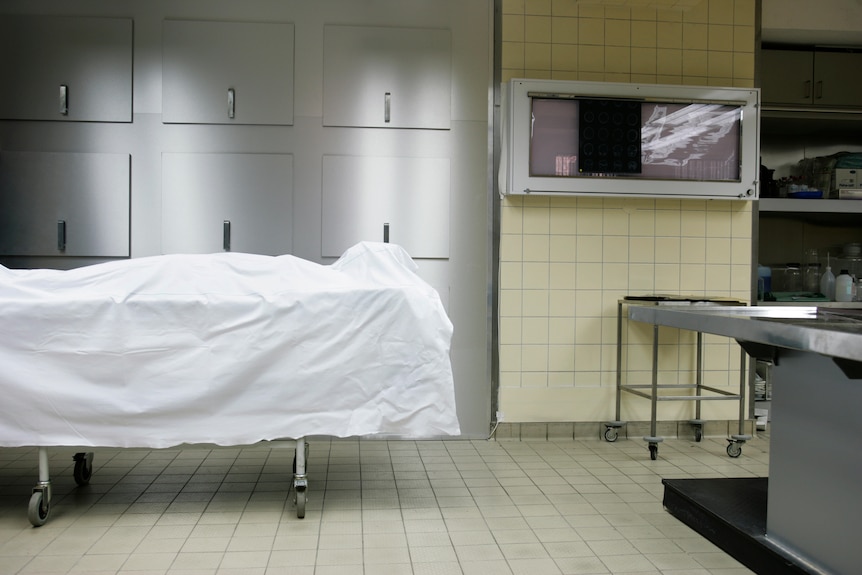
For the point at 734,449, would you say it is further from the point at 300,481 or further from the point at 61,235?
the point at 61,235

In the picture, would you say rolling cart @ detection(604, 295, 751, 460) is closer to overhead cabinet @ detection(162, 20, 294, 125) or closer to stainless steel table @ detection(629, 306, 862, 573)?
stainless steel table @ detection(629, 306, 862, 573)

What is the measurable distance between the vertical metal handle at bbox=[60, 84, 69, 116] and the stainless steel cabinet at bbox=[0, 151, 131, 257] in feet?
0.79

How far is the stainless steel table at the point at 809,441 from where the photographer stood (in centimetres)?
186

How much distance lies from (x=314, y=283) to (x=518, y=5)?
2.32m

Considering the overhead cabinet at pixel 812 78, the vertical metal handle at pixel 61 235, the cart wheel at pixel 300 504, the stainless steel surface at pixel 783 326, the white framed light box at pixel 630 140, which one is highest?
the overhead cabinet at pixel 812 78

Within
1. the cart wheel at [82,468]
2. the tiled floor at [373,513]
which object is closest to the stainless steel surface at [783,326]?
the tiled floor at [373,513]

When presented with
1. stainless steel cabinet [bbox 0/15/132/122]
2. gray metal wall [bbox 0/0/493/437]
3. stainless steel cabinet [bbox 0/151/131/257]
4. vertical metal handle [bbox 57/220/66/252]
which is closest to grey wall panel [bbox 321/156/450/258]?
gray metal wall [bbox 0/0/493/437]

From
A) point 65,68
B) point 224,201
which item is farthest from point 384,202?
point 65,68

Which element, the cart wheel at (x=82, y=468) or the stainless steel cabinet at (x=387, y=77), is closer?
the cart wheel at (x=82, y=468)

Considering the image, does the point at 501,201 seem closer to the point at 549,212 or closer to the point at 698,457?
the point at 549,212

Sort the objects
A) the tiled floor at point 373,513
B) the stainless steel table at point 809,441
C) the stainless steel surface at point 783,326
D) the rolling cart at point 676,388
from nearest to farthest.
Answer: the stainless steel surface at point 783,326 → the stainless steel table at point 809,441 → the tiled floor at point 373,513 → the rolling cart at point 676,388

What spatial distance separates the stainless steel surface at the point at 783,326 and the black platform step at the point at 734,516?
69cm

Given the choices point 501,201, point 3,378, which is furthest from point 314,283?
point 501,201

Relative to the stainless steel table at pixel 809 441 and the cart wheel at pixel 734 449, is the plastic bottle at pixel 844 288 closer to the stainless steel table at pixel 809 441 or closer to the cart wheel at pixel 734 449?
the cart wheel at pixel 734 449
